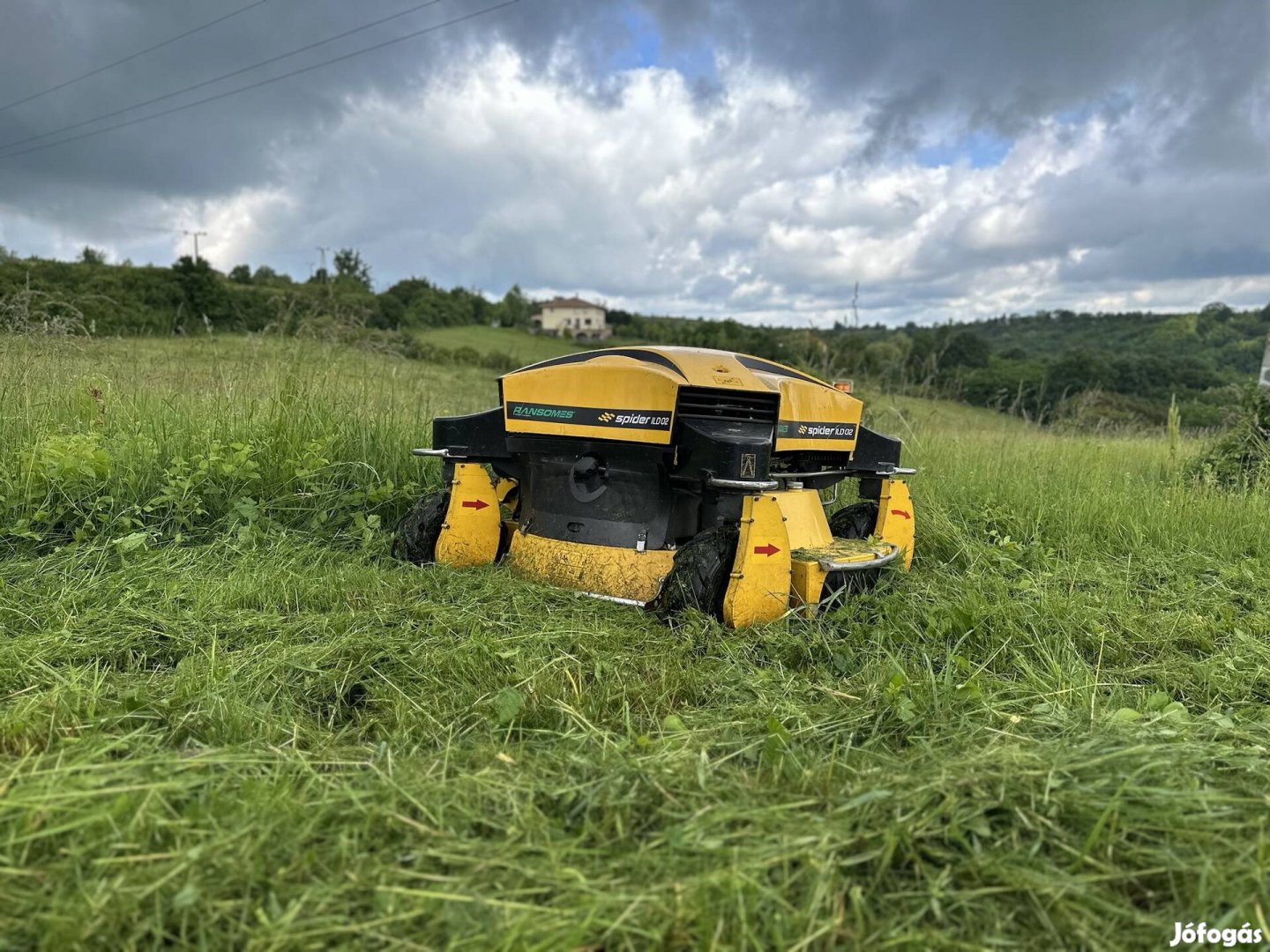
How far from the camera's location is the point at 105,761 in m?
1.81

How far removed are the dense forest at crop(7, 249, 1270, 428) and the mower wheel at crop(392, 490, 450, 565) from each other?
2.79 metres

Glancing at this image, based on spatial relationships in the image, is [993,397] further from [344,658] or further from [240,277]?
[240,277]

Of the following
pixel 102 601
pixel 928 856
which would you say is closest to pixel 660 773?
pixel 928 856

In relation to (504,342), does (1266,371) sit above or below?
below

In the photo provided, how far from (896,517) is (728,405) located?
1.32 meters

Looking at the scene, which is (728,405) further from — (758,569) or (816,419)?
(758,569)

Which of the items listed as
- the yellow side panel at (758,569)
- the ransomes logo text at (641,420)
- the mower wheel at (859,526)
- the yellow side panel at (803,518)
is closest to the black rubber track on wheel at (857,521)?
the mower wheel at (859,526)

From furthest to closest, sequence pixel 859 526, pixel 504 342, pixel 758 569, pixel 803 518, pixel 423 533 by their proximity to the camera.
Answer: pixel 504 342
pixel 859 526
pixel 423 533
pixel 803 518
pixel 758 569

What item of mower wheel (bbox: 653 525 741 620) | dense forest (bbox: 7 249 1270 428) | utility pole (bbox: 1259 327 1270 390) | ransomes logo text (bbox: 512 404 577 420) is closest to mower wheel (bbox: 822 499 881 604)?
mower wheel (bbox: 653 525 741 620)

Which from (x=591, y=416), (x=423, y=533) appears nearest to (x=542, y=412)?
(x=591, y=416)

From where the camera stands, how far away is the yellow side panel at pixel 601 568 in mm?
3316

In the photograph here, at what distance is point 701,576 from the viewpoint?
9.94 feet

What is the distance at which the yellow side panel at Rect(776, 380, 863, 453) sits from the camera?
11.5ft

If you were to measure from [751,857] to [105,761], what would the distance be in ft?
4.73
